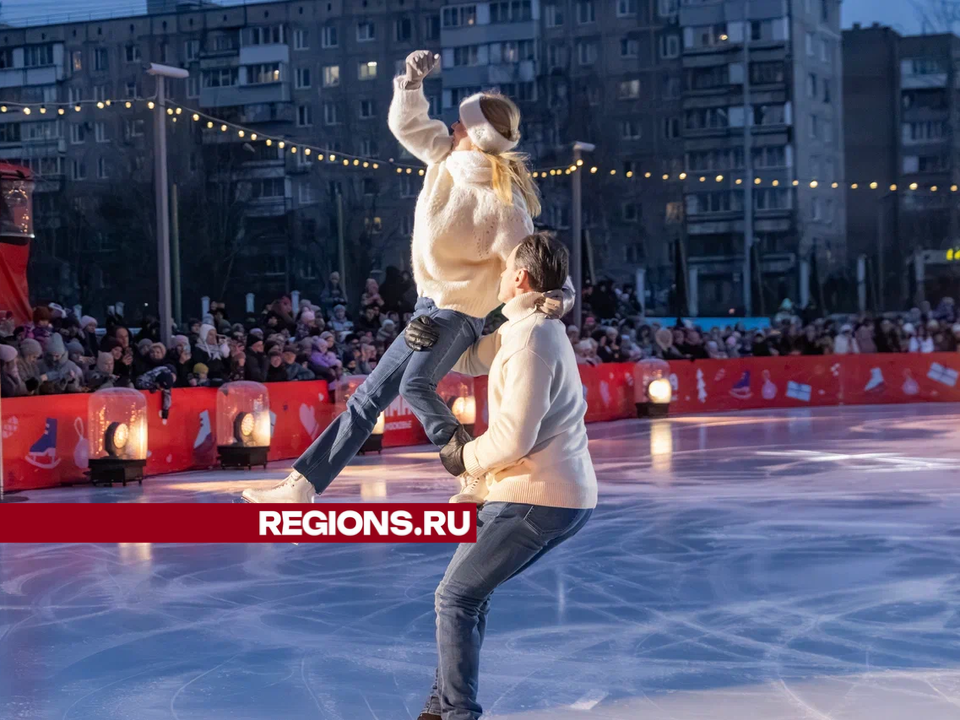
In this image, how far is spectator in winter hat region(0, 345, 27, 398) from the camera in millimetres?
11344

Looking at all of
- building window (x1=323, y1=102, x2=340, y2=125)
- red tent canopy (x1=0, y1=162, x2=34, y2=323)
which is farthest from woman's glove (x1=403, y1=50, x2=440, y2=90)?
building window (x1=323, y1=102, x2=340, y2=125)

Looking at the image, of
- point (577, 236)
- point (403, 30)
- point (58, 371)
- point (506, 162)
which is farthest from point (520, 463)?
point (403, 30)

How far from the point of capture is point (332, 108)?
3556 centimetres

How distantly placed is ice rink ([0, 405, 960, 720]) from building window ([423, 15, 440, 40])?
92.0 feet

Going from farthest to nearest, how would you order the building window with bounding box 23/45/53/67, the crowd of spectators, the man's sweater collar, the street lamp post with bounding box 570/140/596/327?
the building window with bounding box 23/45/53/67
the street lamp post with bounding box 570/140/596/327
the crowd of spectators
the man's sweater collar

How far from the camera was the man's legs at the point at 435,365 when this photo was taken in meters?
4.05

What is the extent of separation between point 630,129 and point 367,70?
730 cm

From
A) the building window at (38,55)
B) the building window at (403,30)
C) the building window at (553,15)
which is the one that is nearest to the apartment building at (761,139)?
the building window at (553,15)

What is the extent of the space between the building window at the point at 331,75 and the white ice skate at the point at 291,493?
32623 millimetres

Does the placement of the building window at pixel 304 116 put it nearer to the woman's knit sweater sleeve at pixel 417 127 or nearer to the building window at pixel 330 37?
the building window at pixel 330 37

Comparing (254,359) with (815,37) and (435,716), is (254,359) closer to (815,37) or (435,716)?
(435,716)

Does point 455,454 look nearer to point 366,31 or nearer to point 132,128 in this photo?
point 132,128

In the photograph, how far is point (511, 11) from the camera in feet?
115

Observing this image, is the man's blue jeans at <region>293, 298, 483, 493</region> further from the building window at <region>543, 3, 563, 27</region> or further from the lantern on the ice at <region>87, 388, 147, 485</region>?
the building window at <region>543, 3, 563, 27</region>
